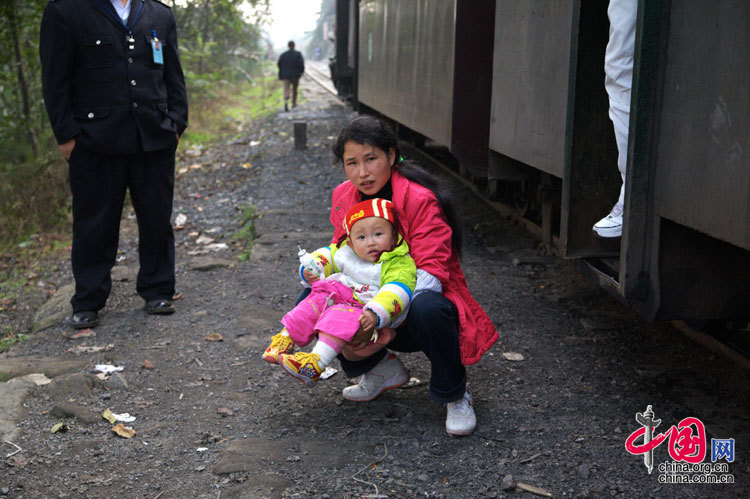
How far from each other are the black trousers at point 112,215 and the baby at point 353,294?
2024 mm

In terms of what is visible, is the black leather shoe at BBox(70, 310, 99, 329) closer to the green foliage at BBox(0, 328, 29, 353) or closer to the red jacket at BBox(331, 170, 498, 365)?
the green foliage at BBox(0, 328, 29, 353)

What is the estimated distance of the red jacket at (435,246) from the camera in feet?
9.41

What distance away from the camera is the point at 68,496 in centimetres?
269

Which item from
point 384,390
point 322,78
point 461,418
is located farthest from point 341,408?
point 322,78

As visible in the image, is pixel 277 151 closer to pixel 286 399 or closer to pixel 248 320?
pixel 248 320

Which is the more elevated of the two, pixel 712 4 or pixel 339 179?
pixel 712 4

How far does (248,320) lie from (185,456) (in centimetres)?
167

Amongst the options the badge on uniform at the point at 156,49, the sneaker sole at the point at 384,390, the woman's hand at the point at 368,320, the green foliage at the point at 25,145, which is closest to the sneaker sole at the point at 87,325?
the badge on uniform at the point at 156,49

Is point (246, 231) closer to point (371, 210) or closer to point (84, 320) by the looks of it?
point (84, 320)

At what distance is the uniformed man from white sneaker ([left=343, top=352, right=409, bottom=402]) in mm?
1888

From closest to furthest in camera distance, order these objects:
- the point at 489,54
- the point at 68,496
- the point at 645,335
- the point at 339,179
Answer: the point at 68,496 < the point at 645,335 < the point at 489,54 < the point at 339,179

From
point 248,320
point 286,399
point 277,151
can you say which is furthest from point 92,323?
point 277,151

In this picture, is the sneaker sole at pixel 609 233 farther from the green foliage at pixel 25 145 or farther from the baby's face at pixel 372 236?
the green foliage at pixel 25 145

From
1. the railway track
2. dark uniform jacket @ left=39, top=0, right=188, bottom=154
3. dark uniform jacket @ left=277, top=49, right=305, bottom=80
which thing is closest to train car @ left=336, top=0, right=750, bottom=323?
dark uniform jacket @ left=39, top=0, right=188, bottom=154
